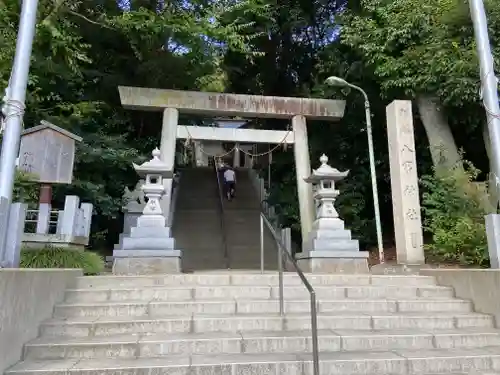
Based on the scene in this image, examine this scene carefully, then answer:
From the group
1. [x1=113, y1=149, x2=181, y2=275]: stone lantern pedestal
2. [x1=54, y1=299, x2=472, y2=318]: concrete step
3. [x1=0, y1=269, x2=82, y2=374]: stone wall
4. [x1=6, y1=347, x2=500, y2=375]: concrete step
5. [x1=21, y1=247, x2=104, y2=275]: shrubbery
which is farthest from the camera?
[x1=113, y1=149, x2=181, y2=275]: stone lantern pedestal

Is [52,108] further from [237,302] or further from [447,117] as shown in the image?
[447,117]

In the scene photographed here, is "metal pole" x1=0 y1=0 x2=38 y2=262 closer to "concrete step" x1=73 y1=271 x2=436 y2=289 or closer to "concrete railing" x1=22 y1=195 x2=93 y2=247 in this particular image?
"concrete step" x1=73 y1=271 x2=436 y2=289

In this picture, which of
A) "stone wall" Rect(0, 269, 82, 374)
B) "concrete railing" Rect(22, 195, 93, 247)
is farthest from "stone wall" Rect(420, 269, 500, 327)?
"concrete railing" Rect(22, 195, 93, 247)

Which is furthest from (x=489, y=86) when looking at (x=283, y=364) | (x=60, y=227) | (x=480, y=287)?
(x=60, y=227)

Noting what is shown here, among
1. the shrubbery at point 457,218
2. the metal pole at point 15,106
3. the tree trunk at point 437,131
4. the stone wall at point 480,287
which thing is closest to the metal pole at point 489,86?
the stone wall at point 480,287

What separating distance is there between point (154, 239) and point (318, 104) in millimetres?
5468

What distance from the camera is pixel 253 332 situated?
423 cm

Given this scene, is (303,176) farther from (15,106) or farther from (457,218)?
(15,106)

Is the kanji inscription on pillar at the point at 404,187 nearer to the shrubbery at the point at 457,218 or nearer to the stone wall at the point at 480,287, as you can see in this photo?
the shrubbery at the point at 457,218

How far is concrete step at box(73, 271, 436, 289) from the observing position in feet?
18.5

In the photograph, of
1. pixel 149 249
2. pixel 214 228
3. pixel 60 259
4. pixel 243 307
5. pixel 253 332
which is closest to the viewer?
pixel 253 332

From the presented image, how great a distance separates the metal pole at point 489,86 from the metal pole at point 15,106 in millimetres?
5695

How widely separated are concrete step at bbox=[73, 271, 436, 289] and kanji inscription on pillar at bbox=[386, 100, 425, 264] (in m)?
1.73

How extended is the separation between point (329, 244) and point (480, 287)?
11.1 ft
